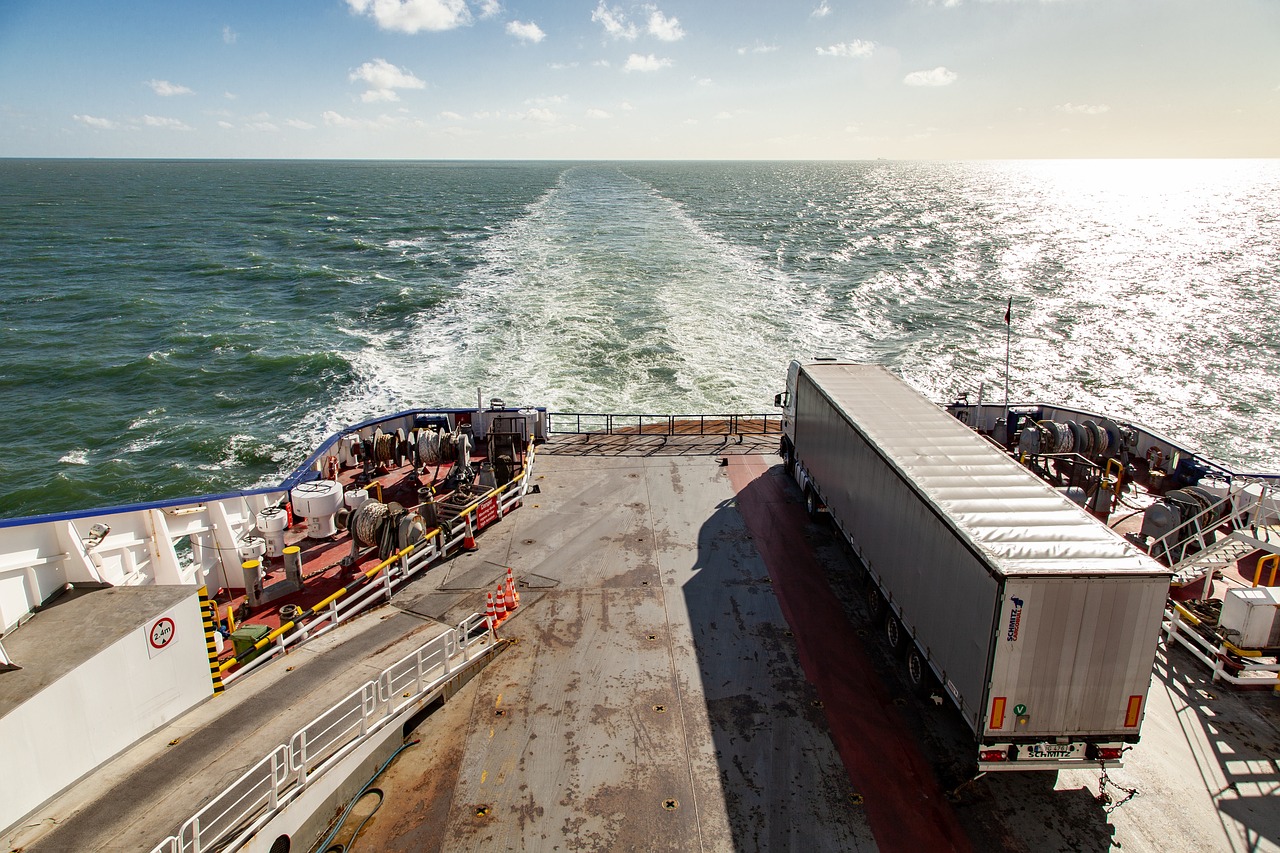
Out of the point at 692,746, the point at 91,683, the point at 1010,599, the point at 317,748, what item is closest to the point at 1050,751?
the point at 1010,599

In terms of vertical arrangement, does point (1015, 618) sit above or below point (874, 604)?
above

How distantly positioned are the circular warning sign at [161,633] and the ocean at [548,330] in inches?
941

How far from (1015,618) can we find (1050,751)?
2273 millimetres

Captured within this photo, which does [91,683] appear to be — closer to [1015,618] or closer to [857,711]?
[857,711]

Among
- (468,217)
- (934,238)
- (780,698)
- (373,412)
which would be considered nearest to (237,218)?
(468,217)

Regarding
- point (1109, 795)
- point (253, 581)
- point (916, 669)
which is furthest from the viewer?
point (253, 581)

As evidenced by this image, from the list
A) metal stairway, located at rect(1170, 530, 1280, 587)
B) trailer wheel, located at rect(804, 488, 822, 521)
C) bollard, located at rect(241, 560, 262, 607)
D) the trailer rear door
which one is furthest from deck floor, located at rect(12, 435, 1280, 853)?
bollard, located at rect(241, 560, 262, 607)

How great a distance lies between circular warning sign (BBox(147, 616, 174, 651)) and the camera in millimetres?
10375

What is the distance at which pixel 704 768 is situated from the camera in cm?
1158

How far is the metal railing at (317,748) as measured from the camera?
867 cm

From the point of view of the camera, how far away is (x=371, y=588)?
53.3ft

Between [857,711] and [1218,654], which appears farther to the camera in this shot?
[1218,654]

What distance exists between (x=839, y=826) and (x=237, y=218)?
143477 millimetres

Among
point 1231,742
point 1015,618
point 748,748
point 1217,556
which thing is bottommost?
point 748,748
